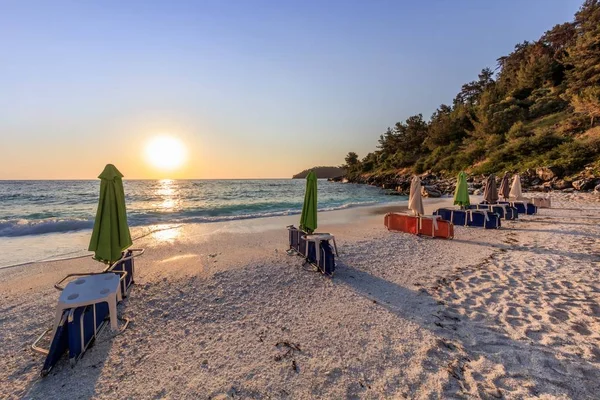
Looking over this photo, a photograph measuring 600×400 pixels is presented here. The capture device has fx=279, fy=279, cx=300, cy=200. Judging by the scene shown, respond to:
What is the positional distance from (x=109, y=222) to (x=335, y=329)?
14.9ft

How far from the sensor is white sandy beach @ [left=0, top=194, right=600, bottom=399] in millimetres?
3229

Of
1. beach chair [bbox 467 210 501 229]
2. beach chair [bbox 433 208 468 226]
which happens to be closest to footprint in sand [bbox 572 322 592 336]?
beach chair [bbox 467 210 501 229]

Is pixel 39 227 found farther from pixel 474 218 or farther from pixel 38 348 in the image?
pixel 474 218

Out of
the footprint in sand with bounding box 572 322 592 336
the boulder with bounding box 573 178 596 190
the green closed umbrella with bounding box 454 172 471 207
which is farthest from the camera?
the boulder with bounding box 573 178 596 190

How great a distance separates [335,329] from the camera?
4391 millimetres

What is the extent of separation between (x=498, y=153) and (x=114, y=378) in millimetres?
42724

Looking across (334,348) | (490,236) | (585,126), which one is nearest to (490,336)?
(334,348)

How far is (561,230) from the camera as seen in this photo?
1089cm

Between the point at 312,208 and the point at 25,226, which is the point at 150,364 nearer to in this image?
the point at 312,208

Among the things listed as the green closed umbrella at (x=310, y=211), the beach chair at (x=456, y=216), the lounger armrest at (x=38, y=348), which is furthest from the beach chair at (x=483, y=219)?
the lounger armrest at (x=38, y=348)

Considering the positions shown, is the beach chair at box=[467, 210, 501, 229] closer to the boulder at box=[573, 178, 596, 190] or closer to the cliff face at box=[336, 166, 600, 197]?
the cliff face at box=[336, 166, 600, 197]

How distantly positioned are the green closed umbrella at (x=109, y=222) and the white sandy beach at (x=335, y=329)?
1.05m

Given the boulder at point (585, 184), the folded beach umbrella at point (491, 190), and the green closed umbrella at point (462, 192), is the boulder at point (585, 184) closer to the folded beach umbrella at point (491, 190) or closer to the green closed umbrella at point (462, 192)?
the folded beach umbrella at point (491, 190)

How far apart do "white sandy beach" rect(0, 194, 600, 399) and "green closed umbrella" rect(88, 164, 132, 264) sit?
1048 millimetres
